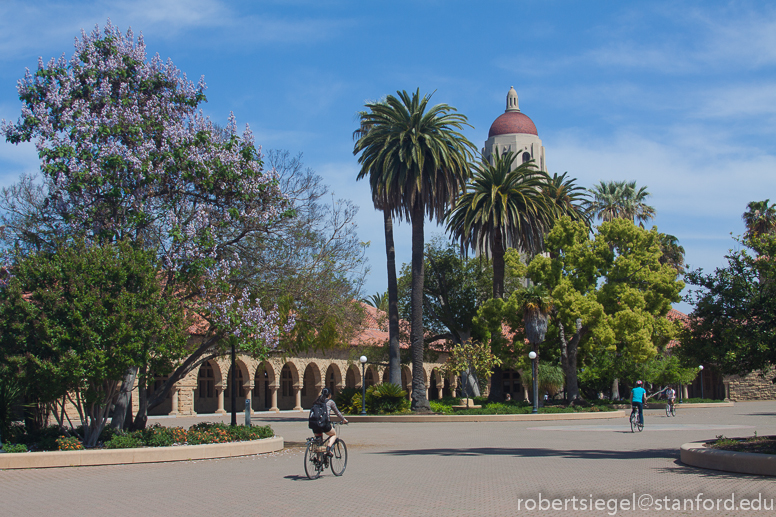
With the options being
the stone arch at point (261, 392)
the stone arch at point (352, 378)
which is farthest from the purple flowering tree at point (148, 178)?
the stone arch at point (352, 378)

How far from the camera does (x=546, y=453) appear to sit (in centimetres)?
1523

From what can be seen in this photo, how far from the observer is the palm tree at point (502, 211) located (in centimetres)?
3706

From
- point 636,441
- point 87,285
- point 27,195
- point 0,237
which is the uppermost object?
point 27,195

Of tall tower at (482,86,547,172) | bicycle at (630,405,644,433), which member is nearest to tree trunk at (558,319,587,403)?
bicycle at (630,405,644,433)

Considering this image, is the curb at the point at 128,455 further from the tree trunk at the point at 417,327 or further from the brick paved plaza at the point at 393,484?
the tree trunk at the point at 417,327

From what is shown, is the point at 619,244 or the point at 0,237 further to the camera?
the point at 619,244

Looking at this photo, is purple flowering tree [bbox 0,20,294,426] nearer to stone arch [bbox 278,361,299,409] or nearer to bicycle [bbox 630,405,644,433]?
bicycle [bbox 630,405,644,433]

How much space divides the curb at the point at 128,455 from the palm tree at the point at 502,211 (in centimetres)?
2307

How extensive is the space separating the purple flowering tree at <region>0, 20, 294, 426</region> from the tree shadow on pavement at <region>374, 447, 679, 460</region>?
466cm

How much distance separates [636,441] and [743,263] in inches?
278

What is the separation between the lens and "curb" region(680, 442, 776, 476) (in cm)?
1055

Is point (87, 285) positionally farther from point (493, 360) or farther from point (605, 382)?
point (605, 382)

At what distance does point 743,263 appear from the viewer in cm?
1314

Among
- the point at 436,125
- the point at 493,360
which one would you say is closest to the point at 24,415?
the point at 436,125
